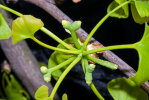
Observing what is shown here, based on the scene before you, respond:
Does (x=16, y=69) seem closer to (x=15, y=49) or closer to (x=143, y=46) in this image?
(x=15, y=49)

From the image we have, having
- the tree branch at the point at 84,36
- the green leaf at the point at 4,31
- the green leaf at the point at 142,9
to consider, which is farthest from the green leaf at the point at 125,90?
the green leaf at the point at 4,31

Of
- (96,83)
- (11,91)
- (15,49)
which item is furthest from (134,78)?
(11,91)

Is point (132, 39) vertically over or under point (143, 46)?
under

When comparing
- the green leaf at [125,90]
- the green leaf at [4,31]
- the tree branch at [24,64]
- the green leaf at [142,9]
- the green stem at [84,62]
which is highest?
the green leaf at [142,9]

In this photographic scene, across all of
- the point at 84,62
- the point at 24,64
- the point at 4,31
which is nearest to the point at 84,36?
the point at 84,62

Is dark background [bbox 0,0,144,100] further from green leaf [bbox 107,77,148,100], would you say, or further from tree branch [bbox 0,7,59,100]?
green leaf [bbox 107,77,148,100]

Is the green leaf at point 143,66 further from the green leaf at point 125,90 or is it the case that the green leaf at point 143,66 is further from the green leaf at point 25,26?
the green leaf at point 25,26
